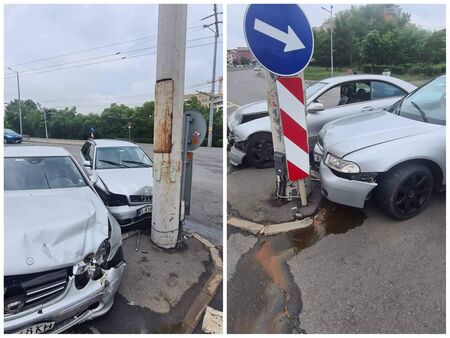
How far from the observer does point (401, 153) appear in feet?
9.63

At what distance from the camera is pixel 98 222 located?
2758mm

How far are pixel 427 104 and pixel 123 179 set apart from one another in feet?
13.0

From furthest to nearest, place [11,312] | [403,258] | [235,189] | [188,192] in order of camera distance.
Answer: [235,189]
[188,192]
[403,258]
[11,312]

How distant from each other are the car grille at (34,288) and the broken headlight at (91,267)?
111 millimetres

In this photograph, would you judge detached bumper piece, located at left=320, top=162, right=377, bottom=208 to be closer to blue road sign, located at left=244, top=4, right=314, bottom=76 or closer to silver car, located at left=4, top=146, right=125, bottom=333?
blue road sign, located at left=244, top=4, right=314, bottom=76

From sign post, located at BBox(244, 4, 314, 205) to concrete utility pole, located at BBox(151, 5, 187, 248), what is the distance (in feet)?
3.02

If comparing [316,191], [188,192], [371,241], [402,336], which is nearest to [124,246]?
[188,192]

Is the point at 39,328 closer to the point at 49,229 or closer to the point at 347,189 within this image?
the point at 49,229

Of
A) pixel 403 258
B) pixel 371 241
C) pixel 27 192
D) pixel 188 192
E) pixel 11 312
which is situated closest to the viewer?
pixel 11 312

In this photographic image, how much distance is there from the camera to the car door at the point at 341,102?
4840 millimetres

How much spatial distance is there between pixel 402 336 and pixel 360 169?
54.9 inches

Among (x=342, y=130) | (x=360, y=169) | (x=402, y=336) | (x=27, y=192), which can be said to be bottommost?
(x=402, y=336)

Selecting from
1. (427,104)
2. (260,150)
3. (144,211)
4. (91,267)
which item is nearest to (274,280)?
(91,267)

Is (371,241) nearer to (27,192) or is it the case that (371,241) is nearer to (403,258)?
(403,258)
